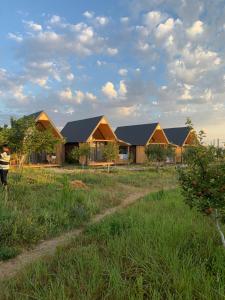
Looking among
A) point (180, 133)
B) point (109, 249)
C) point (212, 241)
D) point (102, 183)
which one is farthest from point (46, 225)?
point (180, 133)

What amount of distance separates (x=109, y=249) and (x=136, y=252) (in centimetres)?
71

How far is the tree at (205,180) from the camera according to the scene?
5.07 metres

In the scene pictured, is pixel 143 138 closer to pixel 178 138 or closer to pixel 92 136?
pixel 92 136

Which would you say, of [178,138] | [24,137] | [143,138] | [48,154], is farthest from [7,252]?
[178,138]

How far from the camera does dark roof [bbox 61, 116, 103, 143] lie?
28.8 m

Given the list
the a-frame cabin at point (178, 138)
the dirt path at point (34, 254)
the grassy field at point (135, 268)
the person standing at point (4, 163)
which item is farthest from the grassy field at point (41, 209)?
the a-frame cabin at point (178, 138)

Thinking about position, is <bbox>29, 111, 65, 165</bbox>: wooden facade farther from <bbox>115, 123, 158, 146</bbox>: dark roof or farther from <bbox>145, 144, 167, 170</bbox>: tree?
<bbox>115, 123, 158, 146</bbox>: dark roof

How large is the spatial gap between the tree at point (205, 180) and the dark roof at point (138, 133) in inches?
1082

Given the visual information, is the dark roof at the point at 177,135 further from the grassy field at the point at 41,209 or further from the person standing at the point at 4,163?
the person standing at the point at 4,163

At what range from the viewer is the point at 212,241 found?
5.80 meters

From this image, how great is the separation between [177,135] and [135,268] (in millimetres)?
35229

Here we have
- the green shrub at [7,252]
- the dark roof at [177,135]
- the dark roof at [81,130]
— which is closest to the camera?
the green shrub at [7,252]

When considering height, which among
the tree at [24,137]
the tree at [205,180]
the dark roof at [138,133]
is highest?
the dark roof at [138,133]

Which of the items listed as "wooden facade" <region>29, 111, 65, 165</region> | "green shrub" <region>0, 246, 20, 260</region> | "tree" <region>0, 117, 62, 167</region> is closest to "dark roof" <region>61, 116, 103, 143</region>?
"wooden facade" <region>29, 111, 65, 165</region>
